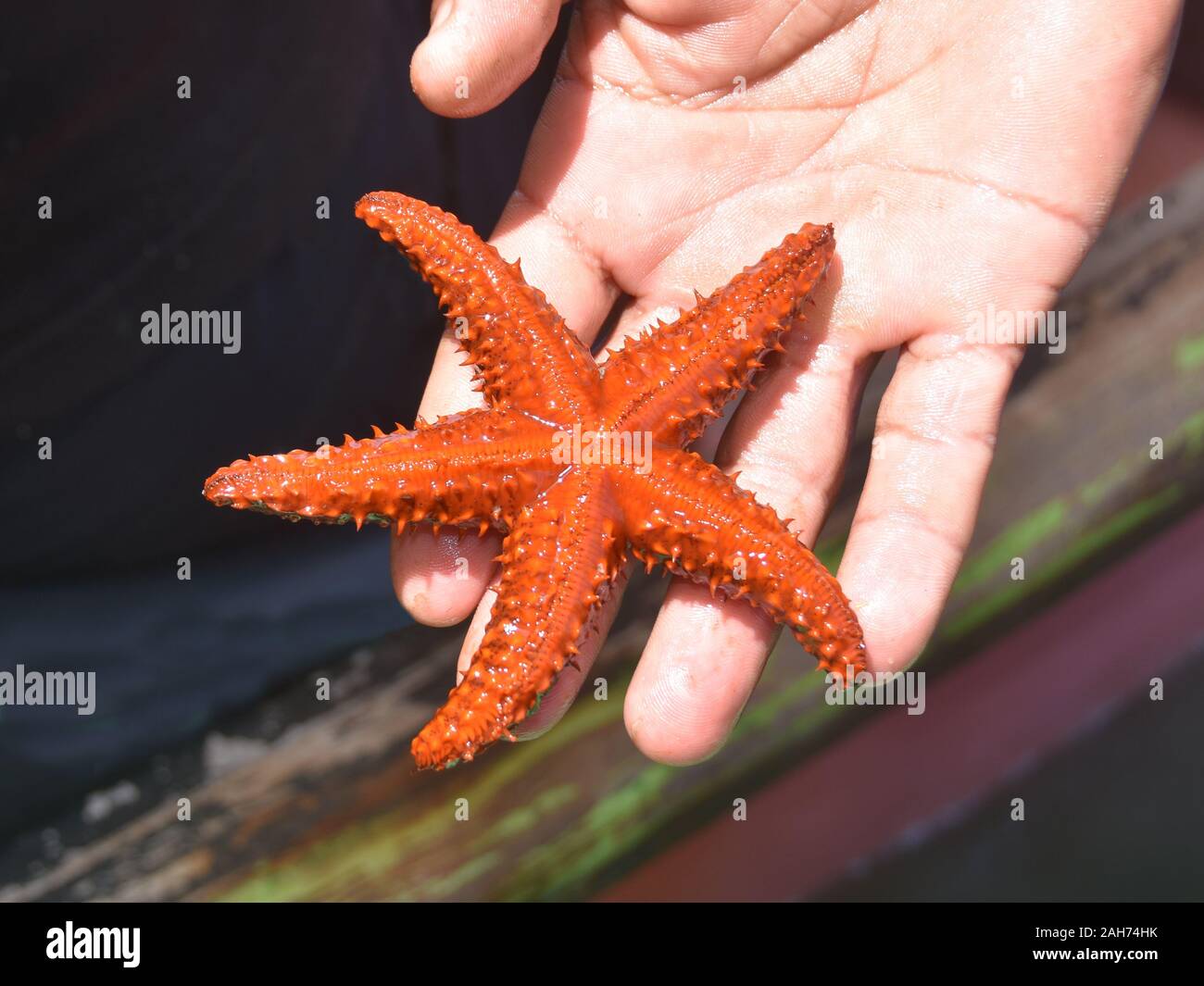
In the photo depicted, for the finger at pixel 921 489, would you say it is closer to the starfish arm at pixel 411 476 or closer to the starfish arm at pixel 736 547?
the starfish arm at pixel 736 547

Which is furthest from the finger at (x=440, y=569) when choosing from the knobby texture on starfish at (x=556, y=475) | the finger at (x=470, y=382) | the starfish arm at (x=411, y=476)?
the starfish arm at (x=411, y=476)

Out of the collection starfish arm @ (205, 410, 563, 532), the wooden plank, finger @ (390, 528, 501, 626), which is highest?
starfish arm @ (205, 410, 563, 532)

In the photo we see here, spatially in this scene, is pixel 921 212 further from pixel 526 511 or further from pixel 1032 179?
pixel 526 511

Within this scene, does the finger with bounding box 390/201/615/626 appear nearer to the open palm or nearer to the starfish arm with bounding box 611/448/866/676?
the open palm

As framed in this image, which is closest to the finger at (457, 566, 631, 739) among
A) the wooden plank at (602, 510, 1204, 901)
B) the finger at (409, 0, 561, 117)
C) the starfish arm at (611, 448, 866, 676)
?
the starfish arm at (611, 448, 866, 676)

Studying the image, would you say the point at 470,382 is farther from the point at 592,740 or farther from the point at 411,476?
the point at 592,740

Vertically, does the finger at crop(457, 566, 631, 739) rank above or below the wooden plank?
above

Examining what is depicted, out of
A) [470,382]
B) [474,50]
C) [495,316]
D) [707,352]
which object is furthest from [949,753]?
[474,50]
